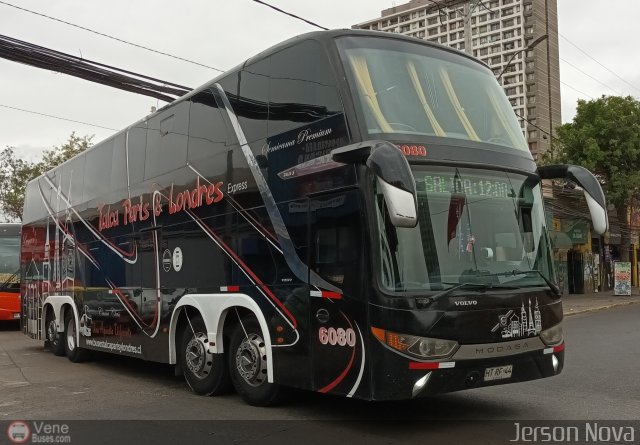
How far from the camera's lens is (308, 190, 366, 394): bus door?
583 centimetres

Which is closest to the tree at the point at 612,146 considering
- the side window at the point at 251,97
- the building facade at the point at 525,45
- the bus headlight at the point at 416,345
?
the side window at the point at 251,97

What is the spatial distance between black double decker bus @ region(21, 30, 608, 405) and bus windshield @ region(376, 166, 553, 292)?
15 millimetres

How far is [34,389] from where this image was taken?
920 centimetres

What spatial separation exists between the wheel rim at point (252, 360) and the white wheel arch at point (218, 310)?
239mm

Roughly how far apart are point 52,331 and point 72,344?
131 centimetres

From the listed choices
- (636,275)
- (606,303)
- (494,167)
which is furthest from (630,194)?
(494,167)

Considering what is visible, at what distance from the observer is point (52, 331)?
1348 centimetres

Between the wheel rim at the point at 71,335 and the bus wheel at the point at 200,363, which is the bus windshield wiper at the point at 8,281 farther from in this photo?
the bus wheel at the point at 200,363

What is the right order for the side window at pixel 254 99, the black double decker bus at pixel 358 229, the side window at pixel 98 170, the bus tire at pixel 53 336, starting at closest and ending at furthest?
the black double decker bus at pixel 358 229 → the side window at pixel 254 99 → the side window at pixel 98 170 → the bus tire at pixel 53 336

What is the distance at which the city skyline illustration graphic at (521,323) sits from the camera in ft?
19.4

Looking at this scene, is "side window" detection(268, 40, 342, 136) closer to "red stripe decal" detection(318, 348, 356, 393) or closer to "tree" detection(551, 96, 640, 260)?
"red stripe decal" detection(318, 348, 356, 393)

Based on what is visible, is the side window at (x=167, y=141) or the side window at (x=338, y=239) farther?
the side window at (x=167, y=141)

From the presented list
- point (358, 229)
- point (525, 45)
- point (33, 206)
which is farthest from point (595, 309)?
point (525, 45)

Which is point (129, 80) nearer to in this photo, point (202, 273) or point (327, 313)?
point (202, 273)
